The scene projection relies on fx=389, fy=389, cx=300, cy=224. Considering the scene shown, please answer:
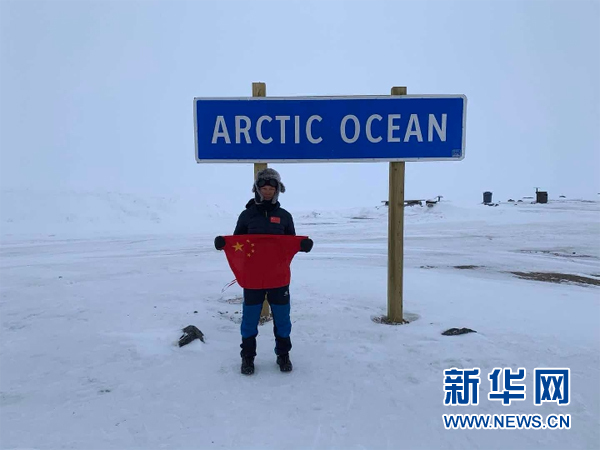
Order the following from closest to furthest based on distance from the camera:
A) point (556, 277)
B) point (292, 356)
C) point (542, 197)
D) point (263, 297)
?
point (263, 297)
point (292, 356)
point (556, 277)
point (542, 197)

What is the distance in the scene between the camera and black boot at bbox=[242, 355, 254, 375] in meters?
3.26

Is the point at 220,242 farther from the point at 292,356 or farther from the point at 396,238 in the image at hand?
the point at 396,238

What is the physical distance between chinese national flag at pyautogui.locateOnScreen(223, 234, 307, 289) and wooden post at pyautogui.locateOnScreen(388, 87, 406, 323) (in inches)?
61.6

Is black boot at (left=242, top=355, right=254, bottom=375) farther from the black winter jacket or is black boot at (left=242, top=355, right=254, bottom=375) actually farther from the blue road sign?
the blue road sign

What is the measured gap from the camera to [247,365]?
3.29 metres

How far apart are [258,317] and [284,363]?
0.45 m

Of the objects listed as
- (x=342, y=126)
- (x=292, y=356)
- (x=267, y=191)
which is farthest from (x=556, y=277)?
(x=267, y=191)

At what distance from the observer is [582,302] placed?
5.21 meters

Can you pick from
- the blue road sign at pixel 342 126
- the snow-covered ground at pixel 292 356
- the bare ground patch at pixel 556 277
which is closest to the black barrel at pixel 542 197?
the snow-covered ground at pixel 292 356

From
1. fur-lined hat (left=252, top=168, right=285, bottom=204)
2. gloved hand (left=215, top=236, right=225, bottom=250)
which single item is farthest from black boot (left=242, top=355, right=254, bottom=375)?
fur-lined hat (left=252, top=168, right=285, bottom=204)

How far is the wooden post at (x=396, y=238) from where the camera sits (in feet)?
14.5

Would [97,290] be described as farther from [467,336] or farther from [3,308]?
[467,336]

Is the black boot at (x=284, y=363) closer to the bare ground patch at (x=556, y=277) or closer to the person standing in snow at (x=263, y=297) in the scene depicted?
the person standing in snow at (x=263, y=297)

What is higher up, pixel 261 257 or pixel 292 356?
pixel 261 257
